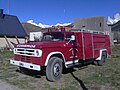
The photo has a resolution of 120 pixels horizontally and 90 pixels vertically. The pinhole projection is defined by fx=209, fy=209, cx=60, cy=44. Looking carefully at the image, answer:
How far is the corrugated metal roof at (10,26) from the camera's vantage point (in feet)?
97.3

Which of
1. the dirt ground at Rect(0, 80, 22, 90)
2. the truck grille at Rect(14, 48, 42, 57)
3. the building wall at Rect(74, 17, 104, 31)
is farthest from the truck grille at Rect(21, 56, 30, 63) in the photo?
the building wall at Rect(74, 17, 104, 31)

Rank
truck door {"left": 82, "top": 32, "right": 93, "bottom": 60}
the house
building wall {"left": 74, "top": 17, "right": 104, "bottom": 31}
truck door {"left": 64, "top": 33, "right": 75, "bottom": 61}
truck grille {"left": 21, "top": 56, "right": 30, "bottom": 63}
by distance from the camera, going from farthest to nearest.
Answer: building wall {"left": 74, "top": 17, "right": 104, "bottom": 31}
the house
truck door {"left": 82, "top": 32, "right": 93, "bottom": 60}
truck door {"left": 64, "top": 33, "right": 75, "bottom": 61}
truck grille {"left": 21, "top": 56, "right": 30, "bottom": 63}

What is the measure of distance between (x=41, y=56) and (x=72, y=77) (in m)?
2.06

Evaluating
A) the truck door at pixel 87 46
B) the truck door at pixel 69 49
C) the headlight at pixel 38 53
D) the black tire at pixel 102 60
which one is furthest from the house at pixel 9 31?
the headlight at pixel 38 53

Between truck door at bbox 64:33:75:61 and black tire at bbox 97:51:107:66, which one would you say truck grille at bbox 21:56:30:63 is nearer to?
truck door at bbox 64:33:75:61

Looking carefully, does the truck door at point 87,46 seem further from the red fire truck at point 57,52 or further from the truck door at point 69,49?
the truck door at point 69,49

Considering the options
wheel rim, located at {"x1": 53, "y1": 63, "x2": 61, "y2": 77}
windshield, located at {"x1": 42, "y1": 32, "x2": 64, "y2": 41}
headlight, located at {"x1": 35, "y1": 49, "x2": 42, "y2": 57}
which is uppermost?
windshield, located at {"x1": 42, "y1": 32, "x2": 64, "y2": 41}

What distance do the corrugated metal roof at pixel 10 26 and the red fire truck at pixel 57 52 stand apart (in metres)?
19.3

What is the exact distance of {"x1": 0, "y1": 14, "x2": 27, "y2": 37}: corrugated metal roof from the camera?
2966 centimetres

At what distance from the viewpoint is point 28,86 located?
805 centimetres

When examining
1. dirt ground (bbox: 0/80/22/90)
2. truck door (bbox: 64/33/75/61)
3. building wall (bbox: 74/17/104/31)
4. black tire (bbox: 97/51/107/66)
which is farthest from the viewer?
building wall (bbox: 74/17/104/31)

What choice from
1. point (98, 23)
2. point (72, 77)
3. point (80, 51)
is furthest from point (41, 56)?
point (98, 23)

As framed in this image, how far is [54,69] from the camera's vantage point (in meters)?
9.12

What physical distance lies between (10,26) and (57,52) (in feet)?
76.3
